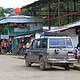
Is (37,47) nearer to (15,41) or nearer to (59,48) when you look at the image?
(59,48)

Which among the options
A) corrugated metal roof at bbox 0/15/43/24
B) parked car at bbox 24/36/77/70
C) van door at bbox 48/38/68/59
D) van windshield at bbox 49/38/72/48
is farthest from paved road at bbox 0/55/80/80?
corrugated metal roof at bbox 0/15/43/24

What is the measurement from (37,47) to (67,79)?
5.76 m

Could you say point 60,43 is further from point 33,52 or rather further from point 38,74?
point 38,74

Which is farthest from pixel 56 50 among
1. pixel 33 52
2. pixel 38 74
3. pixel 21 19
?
pixel 21 19

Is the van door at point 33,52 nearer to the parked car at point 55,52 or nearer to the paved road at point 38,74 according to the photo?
the parked car at point 55,52

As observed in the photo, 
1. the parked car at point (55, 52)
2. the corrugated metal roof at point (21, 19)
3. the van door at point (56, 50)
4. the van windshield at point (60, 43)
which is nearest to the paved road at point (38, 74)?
the parked car at point (55, 52)

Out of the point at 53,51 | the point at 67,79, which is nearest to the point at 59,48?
the point at 53,51

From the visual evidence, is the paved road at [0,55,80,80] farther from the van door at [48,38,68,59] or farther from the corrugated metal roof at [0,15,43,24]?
the corrugated metal roof at [0,15,43,24]

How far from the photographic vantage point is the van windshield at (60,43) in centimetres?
1687

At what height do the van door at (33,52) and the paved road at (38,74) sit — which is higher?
the van door at (33,52)

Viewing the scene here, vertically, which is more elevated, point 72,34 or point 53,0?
point 53,0

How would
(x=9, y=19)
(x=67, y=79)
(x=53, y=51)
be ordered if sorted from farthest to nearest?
(x=9, y=19), (x=53, y=51), (x=67, y=79)

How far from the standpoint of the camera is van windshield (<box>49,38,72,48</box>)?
16870mm

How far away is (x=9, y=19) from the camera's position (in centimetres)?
4062
